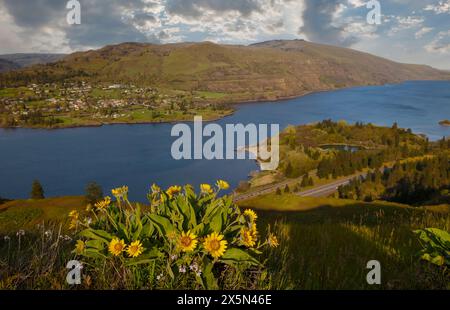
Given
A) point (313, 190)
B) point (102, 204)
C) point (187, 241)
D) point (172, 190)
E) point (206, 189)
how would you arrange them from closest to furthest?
point (187, 241)
point (102, 204)
point (206, 189)
point (172, 190)
point (313, 190)

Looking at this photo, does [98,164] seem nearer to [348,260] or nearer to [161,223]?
[348,260]

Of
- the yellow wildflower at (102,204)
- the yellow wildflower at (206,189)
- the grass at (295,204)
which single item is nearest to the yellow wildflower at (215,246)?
the yellow wildflower at (206,189)

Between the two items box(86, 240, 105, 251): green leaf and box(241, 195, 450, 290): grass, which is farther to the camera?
box(241, 195, 450, 290): grass

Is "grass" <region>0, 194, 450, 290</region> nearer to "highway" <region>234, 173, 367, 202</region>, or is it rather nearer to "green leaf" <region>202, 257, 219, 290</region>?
"green leaf" <region>202, 257, 219, 290</region>

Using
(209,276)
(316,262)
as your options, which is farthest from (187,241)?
(316,262)

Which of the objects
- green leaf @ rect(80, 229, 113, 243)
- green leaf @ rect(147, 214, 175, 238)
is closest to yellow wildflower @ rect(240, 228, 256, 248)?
green leaf @ rect(147, 214, 175, 238)

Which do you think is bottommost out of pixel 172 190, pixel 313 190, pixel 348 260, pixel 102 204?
pixel 313 190

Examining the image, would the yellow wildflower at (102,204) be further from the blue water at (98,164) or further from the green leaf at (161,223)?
the blue water at (98,164)
